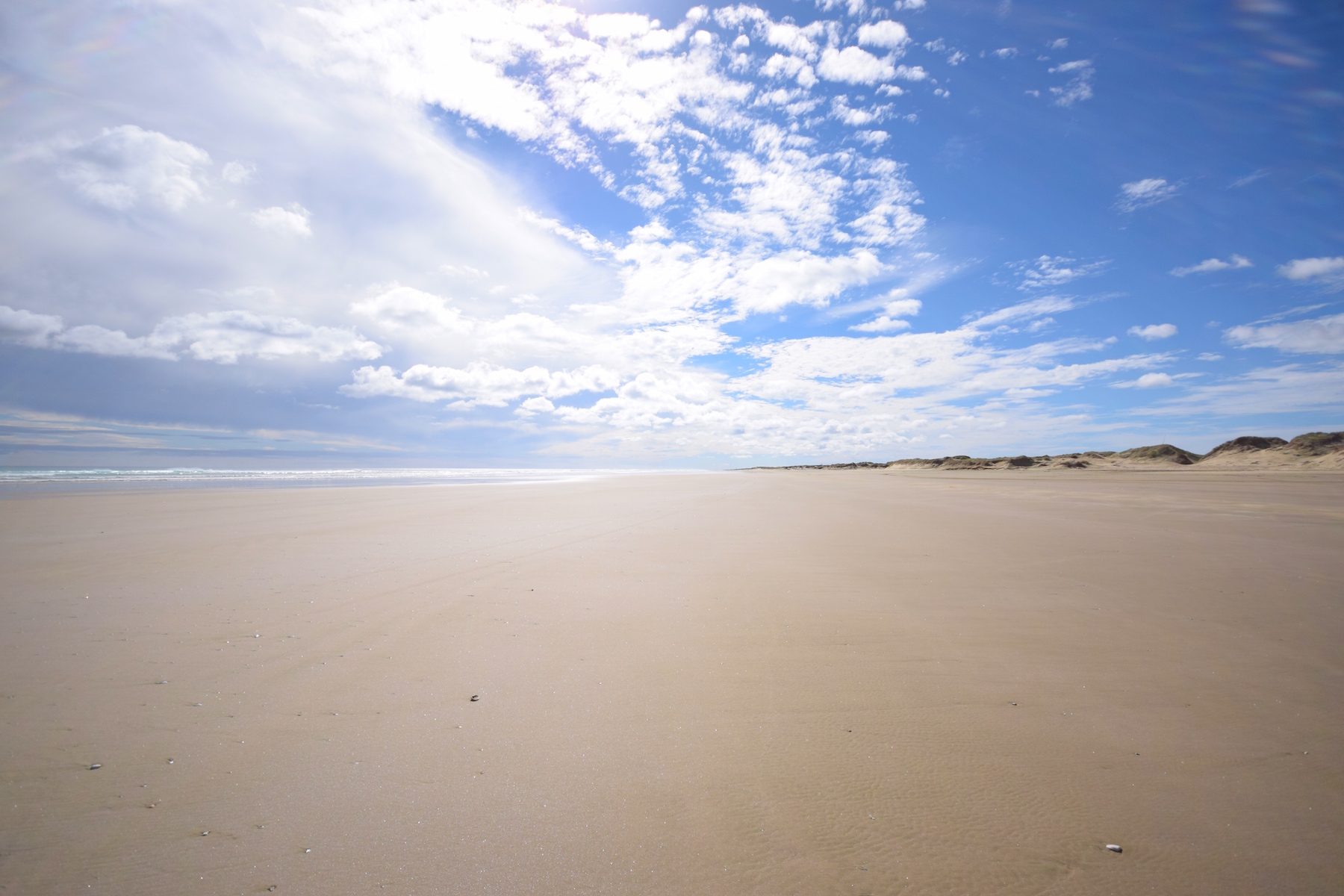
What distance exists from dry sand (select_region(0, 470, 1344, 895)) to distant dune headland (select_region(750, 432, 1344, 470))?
41623 mm

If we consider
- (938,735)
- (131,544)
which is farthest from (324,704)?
(131,544)

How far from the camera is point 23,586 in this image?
5504 millimetres

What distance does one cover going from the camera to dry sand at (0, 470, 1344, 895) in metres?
1.93

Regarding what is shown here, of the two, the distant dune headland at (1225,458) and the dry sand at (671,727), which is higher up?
the distant dune headland at (1225,458)

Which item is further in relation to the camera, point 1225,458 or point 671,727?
point 1225,458

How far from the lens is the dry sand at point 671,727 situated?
1.93 m

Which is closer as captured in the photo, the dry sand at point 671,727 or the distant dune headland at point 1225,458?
the dry sand at point 671,727

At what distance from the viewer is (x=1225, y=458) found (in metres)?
42.0

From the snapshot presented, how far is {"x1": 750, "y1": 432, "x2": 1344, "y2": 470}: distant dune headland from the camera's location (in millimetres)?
33406

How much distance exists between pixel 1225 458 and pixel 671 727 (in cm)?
5891

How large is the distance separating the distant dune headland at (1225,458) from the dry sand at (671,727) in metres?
41.6

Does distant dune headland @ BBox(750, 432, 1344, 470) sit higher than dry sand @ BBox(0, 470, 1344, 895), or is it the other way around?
distant dune headland @ BBox(750, 432, 1344, 470)

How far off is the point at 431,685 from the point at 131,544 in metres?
7.86

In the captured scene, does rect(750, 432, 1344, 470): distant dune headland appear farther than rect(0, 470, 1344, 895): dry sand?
Yes
